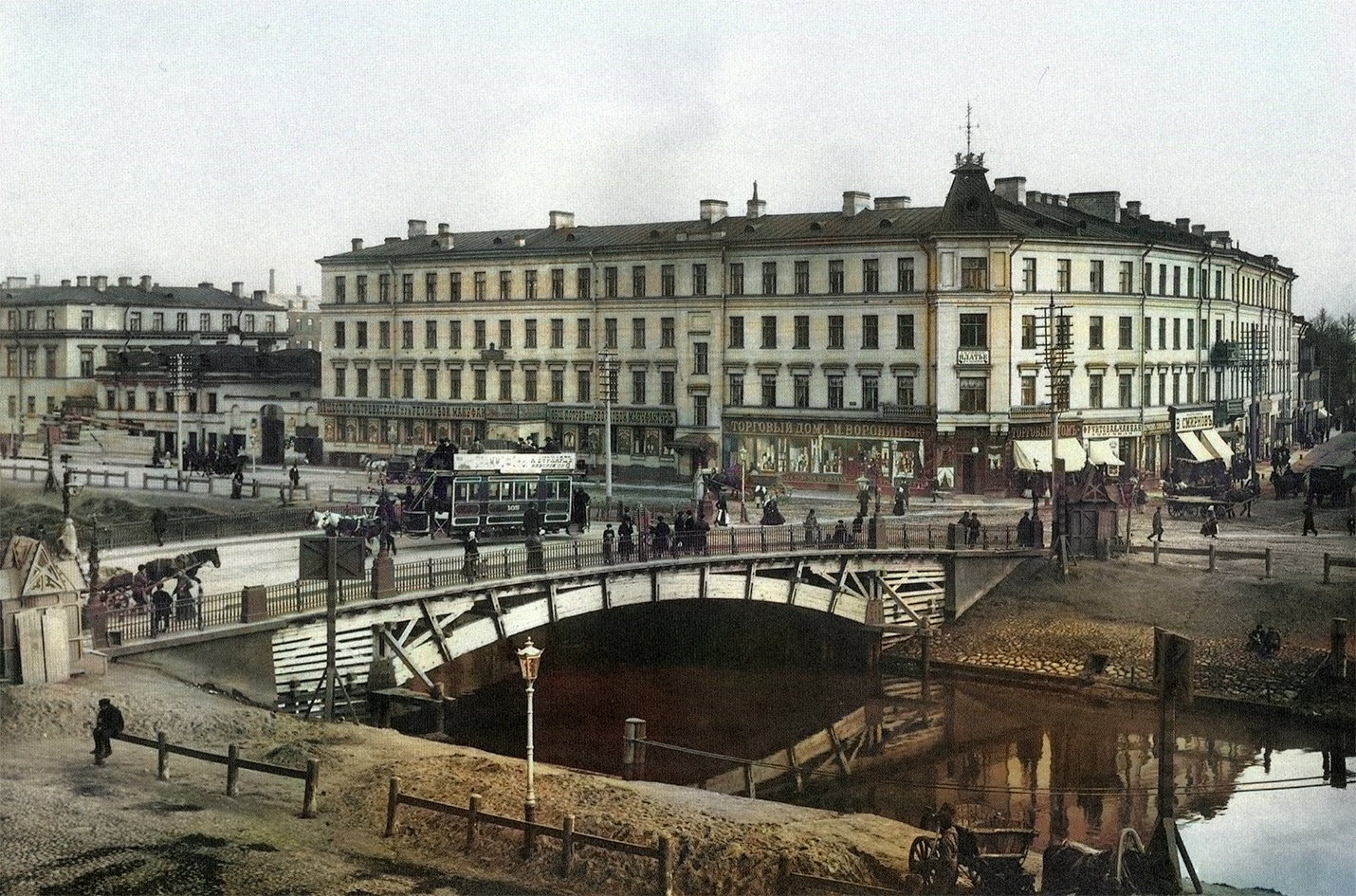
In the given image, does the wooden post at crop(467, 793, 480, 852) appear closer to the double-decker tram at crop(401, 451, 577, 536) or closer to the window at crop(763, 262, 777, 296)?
the double-decker tram at crop(401, 451, 577, 536)

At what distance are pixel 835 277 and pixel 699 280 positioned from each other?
189 centimetres

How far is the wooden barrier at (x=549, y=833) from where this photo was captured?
11609 millimetres

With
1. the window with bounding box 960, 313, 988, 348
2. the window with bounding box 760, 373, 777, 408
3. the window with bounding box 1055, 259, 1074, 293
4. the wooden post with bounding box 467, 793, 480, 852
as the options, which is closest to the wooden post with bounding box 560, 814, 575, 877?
the wooden post with bounding box 467, 793, 480, 852

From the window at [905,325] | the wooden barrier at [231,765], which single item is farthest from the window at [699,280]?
the wooden barrier at [231,765]

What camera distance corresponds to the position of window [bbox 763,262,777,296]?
19.0 metres

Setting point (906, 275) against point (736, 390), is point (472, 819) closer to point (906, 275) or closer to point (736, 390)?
point (736, 390)

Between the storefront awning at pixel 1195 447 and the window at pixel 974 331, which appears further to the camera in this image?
the storefront awning at pixel 1195 447

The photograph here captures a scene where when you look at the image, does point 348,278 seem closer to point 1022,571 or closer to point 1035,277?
point 1035,277

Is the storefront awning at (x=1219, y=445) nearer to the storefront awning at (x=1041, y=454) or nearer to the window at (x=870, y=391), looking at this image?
the storefront awning at (x=1041, y=454)

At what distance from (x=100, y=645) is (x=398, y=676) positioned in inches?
146

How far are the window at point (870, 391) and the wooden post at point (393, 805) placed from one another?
29.9 feet

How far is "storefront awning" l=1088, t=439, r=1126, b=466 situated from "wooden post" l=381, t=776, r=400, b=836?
37.1 feet

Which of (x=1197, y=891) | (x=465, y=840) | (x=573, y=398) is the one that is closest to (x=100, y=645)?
(x=465, y=840)

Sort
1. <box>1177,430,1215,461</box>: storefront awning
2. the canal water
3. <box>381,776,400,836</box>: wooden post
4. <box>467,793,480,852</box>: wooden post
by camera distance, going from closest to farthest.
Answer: <box>467,793,480,852</box>: wooden post
<box>381,776,400,836</box>: wooden post
the canal water
<box>1177,430,1215,461</box>: storefront awning
